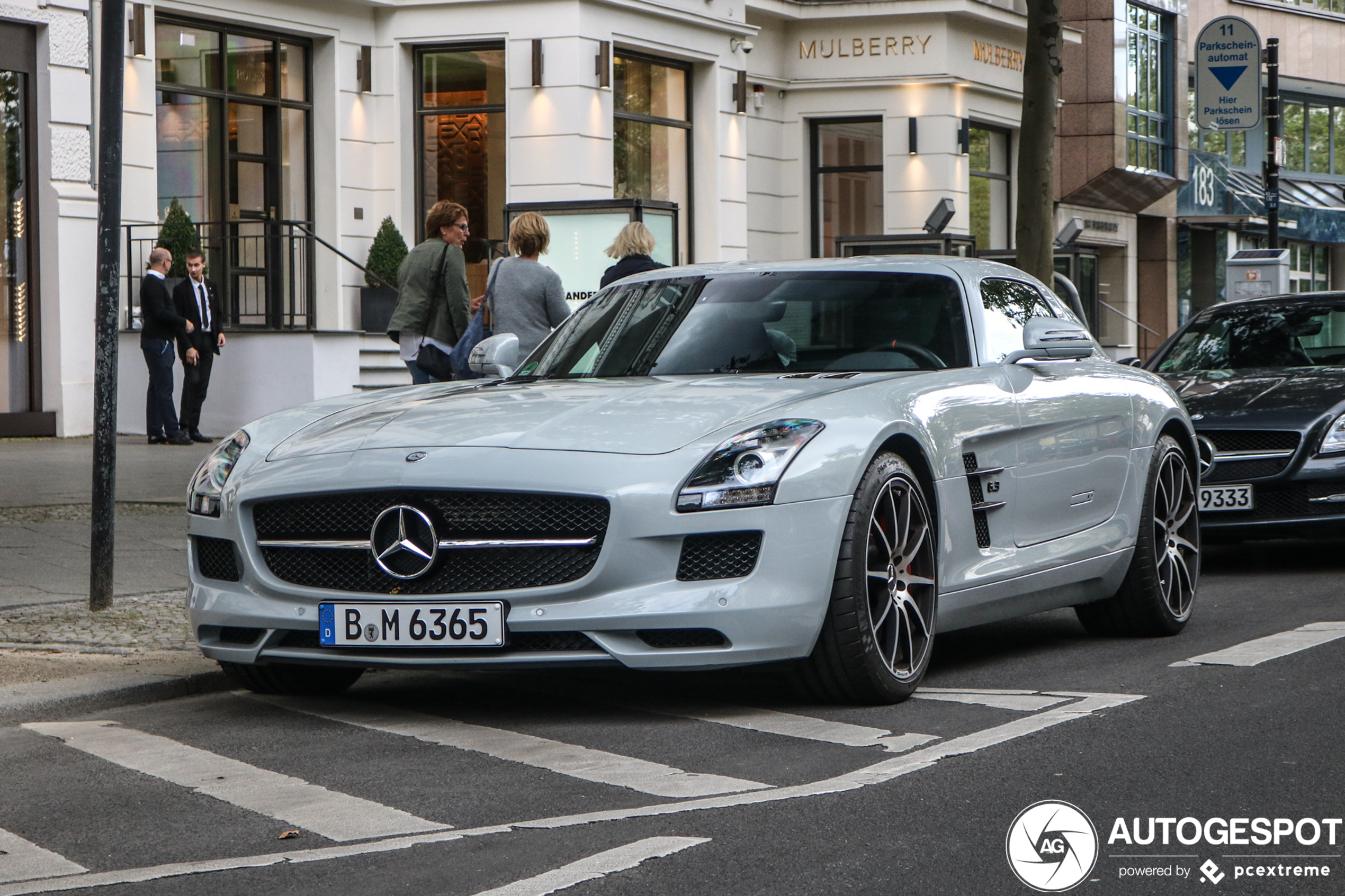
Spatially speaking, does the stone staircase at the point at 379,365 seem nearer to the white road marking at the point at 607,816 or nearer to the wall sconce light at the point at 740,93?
the wall sconce light at the point at 740,93

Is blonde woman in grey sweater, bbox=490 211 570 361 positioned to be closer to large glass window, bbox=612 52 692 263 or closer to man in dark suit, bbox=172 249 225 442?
man in dark suit, bbox=172 249 225 442

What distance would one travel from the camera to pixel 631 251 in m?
12.8

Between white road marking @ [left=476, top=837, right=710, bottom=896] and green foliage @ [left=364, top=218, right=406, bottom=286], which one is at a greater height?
green foliage @ [left=364, top=218, right=406, bottom=286]

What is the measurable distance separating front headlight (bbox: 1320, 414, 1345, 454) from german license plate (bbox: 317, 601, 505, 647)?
586 cm

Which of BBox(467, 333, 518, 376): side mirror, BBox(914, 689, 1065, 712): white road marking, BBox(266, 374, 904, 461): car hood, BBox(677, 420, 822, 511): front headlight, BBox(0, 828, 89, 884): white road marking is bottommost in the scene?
BBox(0, 828, 89, 884): white road marking

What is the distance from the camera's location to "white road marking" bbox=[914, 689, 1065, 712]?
19.7ft

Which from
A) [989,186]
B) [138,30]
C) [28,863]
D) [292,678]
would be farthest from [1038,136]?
[989,186]

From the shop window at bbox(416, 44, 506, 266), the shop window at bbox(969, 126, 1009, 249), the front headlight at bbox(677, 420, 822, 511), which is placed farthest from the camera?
the shop window at bbox(969, 126, 1009, 249)

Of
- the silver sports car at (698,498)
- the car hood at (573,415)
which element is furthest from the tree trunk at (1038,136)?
the car hood at (573,415)

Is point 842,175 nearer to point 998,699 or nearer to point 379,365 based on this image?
point 379,365

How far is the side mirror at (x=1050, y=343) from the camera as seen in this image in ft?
23.0

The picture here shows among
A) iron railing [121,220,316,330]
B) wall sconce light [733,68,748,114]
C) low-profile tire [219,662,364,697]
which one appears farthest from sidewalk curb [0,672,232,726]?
wall sconce light [733,68,748,114]

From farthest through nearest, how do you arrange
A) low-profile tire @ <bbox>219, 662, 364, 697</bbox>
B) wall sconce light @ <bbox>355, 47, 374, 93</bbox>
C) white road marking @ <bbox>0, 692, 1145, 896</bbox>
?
wall sconce light @ <bbox>355, 47, 374, 93</bbox> → low-profile tire @ <bbox>219, 662, 364, 697</bbox> → white road marking @ <bbox>0, 692, 1145, 896</bbox>

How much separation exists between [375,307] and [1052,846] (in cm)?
1780
